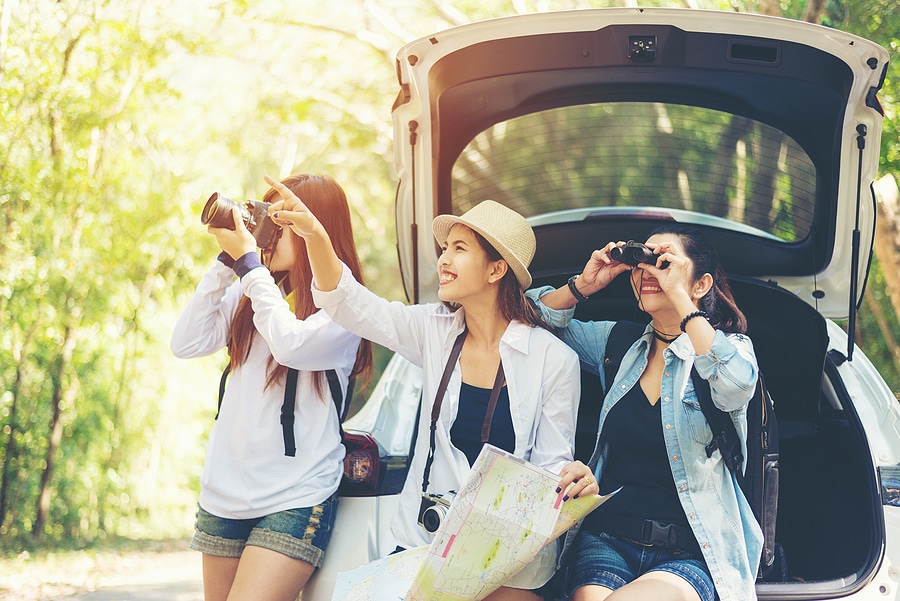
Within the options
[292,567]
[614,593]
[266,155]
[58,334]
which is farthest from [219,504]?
[266,155]

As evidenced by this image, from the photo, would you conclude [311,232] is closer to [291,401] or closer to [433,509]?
[291,401]

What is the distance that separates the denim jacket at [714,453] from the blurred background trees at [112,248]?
4036 millimetres

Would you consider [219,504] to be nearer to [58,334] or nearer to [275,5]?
[58,334]

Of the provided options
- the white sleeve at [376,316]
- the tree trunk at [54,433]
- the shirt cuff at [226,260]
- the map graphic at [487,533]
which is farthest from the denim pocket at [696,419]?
the tree trunk at [54,433]

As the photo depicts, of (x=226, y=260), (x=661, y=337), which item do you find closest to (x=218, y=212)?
(x=226, y=260)

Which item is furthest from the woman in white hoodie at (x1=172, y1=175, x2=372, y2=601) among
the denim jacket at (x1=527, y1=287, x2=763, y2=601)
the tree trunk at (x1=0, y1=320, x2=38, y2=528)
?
the tree trunk at (x1=0, y1=320, x2=38, y2=528)

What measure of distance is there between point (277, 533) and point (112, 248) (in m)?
5.16

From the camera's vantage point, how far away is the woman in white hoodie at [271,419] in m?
2.58

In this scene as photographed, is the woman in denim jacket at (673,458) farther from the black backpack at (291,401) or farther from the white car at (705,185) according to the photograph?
the black backpack at (291,401)

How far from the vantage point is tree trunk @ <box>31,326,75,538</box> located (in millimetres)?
6695

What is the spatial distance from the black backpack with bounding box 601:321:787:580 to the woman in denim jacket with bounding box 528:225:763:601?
0.03m

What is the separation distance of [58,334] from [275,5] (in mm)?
6308

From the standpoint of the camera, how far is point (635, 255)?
2.59 metres

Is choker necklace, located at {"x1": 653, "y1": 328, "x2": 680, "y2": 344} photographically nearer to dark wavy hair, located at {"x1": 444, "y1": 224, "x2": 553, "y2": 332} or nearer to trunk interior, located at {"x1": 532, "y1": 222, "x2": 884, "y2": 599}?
dark wavy hair, located at {"x1": 444, "y1": 224, "x2": 553, "y2": 332}
